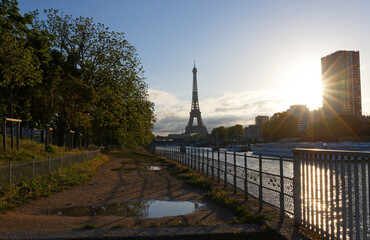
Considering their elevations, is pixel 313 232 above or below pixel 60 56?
below

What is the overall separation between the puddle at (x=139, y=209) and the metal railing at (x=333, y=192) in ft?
11.6

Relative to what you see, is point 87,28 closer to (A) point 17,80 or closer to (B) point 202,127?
(A) point 17,80

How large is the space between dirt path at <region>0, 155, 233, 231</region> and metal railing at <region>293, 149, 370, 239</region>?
2059 mm

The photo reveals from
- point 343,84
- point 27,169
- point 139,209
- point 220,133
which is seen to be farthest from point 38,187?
point 220,133

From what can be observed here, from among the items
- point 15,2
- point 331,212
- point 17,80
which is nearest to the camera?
point 331,212

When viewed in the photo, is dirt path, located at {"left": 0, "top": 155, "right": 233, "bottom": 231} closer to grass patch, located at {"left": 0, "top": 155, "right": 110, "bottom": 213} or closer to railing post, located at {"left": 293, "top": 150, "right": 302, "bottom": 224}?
grass patch, located at {"left": 0, "top": 155, "right": 110, "bottom": 213}

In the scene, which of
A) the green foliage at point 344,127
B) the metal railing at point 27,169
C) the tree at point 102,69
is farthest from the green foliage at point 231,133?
the metal railing at point 27,169

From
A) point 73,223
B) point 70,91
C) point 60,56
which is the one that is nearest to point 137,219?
point 73,223

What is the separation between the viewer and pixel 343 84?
14012cm

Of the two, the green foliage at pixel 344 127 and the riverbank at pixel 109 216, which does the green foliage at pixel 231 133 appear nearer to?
the green foliage at pixel 344 127

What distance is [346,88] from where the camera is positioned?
137875 mm

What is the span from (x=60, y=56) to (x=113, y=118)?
6.74 metres

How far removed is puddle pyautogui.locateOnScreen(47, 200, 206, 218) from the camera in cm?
864

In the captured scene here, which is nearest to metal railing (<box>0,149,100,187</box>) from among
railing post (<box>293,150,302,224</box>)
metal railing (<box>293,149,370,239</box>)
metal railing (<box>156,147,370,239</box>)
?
metal railing (<box>156,147,370,239</box>)
